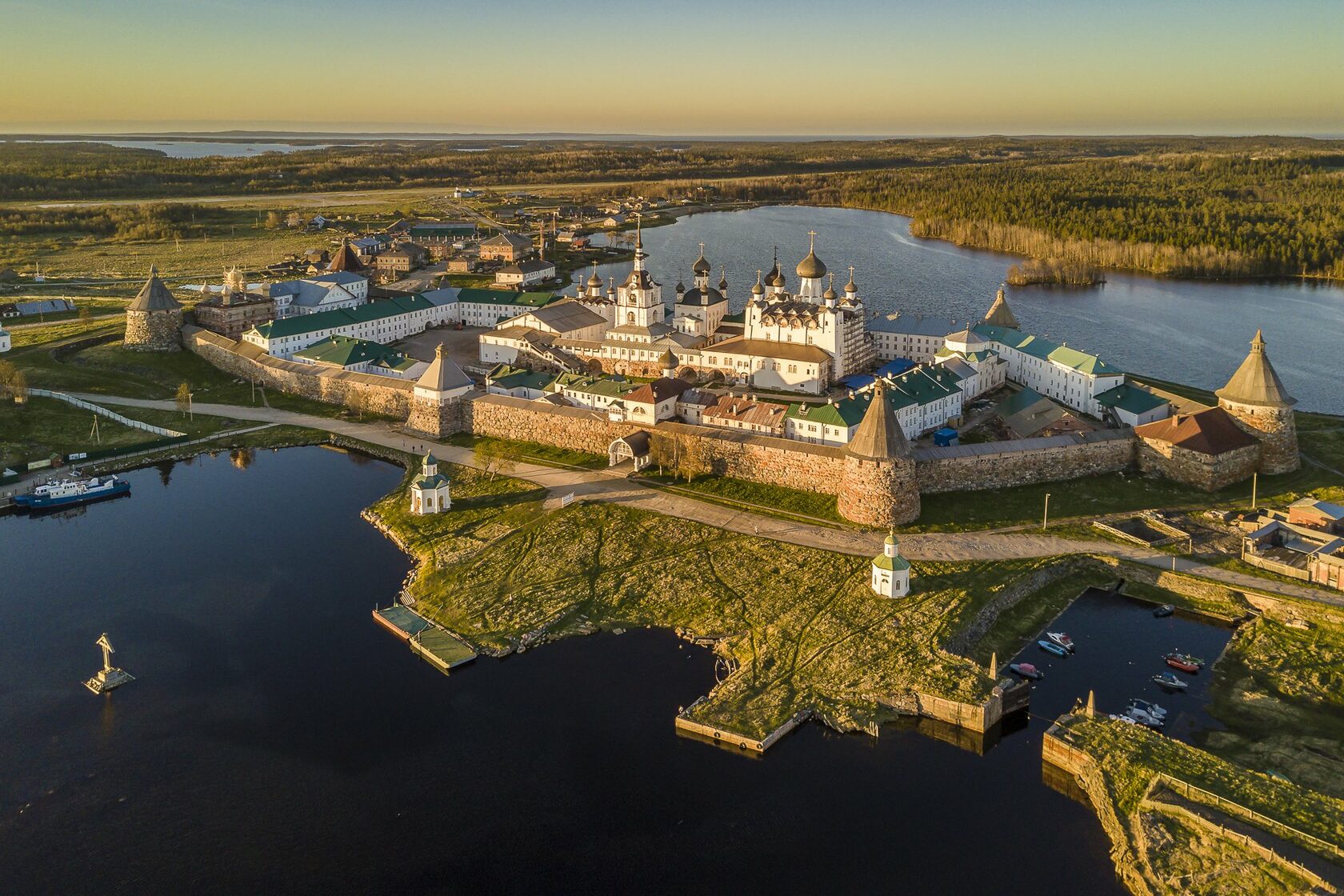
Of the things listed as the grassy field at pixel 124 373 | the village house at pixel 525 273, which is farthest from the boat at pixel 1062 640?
the village house at pixel 525 273

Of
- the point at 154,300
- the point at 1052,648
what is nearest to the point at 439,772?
the point at 1052,648

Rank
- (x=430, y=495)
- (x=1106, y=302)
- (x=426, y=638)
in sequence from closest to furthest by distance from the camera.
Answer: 1. (x=426, y=638)
2. (x=430, y=495)
3. (x=1106, y=302)

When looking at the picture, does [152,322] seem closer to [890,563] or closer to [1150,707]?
[890,563]

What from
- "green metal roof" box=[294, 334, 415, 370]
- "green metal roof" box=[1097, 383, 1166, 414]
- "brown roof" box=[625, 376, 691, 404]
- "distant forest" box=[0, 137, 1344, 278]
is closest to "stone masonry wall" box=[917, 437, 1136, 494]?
"green metal roof" box=[1097, 383, 1166, 414]

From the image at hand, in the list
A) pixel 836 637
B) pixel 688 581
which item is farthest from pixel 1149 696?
pixel 688 581

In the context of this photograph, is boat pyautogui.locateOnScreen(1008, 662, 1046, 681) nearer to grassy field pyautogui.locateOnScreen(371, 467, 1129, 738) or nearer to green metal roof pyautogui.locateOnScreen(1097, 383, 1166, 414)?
grassy field pyautogui.locateOnScreen(371, 467, 1129, 738)

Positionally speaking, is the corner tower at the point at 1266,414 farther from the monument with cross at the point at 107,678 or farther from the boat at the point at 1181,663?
the monument with cross at the point at 107,678

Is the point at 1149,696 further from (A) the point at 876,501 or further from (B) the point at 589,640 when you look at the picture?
(B) the point at 589,640
